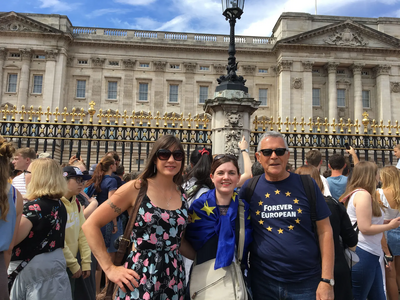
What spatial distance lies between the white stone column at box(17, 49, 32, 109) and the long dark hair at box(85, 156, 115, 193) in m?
32.1

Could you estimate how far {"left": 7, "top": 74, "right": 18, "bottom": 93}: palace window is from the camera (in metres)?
34.4

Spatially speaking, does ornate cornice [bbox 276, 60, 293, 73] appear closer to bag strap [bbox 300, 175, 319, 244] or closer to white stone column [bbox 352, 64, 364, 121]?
white stone column [bbox 352, 64, 364, 121]

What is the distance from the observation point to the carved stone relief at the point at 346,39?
117 ft

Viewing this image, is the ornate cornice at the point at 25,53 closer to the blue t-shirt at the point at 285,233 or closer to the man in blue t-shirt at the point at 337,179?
the man in blue t-shirt at the point at 337,179

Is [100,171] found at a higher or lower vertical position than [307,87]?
lower

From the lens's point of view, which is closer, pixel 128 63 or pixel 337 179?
pixel 337 179

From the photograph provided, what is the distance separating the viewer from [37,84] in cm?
3481

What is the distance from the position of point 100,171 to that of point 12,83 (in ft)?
113

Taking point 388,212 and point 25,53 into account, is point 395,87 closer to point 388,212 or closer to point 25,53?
point 388,212

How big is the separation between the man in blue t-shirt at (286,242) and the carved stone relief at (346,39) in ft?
122

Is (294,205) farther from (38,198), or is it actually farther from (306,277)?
(38,198)

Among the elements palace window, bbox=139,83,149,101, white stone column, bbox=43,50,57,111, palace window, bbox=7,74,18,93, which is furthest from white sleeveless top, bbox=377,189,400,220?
palace window, bbox=7,74,18,93

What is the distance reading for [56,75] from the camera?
34094mm

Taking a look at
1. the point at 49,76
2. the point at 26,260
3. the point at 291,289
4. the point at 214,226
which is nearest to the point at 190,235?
the point at 214,226
